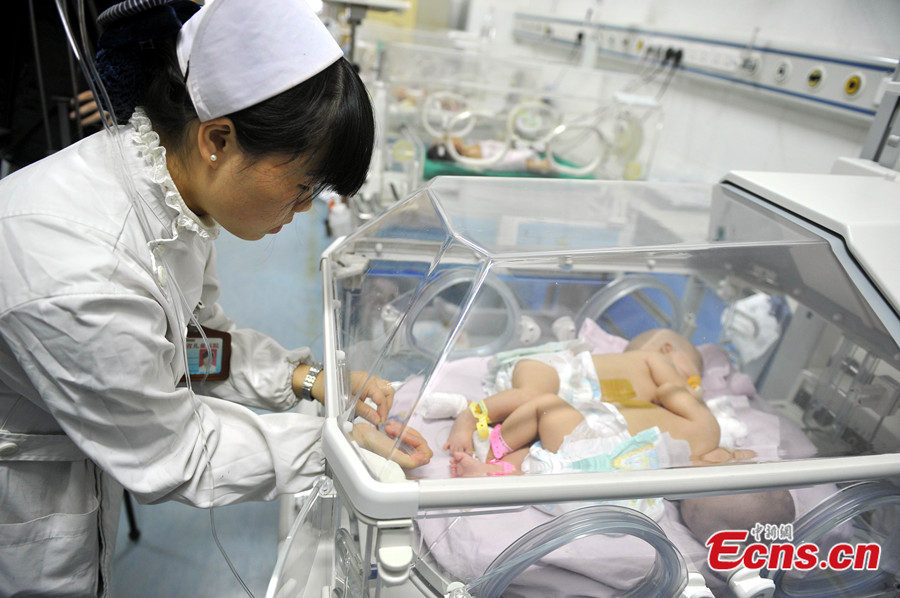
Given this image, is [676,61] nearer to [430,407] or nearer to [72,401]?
[430,407]

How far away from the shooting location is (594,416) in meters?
1.26

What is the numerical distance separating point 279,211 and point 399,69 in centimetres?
242

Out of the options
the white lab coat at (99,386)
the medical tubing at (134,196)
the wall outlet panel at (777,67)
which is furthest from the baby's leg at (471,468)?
the wall outlet panel at (777,67)

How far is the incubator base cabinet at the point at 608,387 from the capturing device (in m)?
0.76

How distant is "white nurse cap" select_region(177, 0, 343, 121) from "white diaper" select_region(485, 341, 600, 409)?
2.87 feet

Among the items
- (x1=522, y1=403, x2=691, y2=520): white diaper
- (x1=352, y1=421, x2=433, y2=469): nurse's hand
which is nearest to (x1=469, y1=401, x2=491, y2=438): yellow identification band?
(x1=522, y1=403, x2=691, y2=520): white diaper

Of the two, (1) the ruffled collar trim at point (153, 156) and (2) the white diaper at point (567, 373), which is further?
(2) the white diaper at point (567, 373)

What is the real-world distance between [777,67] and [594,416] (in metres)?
1.69

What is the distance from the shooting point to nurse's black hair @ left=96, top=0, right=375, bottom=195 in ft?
2.29

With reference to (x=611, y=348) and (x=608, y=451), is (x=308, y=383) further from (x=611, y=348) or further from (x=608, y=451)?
(x=611, y=348)

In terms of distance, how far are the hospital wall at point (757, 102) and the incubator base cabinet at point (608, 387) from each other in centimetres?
85

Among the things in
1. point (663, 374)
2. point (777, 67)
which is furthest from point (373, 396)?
point (777, 67)

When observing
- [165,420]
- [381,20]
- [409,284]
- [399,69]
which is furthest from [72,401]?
[381,20]

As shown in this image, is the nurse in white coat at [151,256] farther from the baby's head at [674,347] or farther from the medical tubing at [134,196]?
the baby's head at [674,347]
